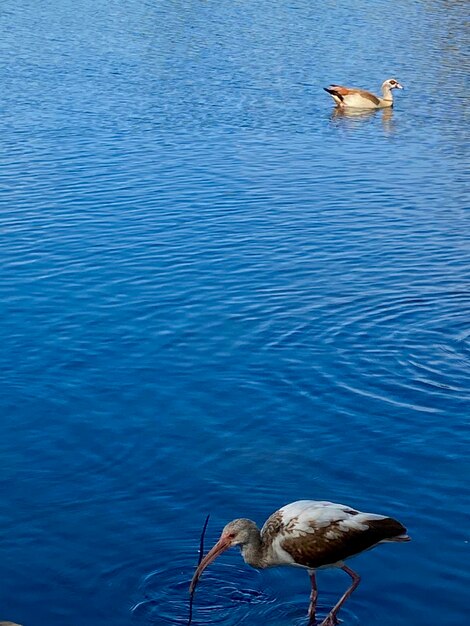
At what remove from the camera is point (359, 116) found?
103ft

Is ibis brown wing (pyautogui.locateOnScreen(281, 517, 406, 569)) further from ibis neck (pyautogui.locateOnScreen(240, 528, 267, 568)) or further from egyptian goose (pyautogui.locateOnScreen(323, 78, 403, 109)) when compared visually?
egyptian goose (pyautogui.locateOnScreen(323, 78, 403, 109))

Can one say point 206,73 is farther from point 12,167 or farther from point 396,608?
point 396,608

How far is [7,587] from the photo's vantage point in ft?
33.5

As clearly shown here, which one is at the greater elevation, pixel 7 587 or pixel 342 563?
pixel 342 563

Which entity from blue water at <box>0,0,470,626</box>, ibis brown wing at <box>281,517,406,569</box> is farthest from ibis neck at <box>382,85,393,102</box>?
ibis brown wing at <box>281,517,406,569</box>

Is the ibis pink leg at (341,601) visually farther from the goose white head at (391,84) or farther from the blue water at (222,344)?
the goose white head at (391,84)

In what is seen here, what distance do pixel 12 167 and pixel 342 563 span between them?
55.8 ft

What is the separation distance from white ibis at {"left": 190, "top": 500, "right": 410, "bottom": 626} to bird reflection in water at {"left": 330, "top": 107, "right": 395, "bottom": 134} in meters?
21.6

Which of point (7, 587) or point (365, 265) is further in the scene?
point (365, 265)

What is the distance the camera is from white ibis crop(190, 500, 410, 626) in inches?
363

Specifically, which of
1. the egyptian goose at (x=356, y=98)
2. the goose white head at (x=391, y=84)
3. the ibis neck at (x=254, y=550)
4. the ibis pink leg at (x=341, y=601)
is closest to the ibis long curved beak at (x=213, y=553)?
the ibis neck at (x=254, y=550)

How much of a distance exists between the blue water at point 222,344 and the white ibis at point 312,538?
1.67 ft

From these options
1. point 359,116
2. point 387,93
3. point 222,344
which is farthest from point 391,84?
point 222,344

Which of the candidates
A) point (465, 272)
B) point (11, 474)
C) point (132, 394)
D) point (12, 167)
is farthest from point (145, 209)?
point (11, 474)
